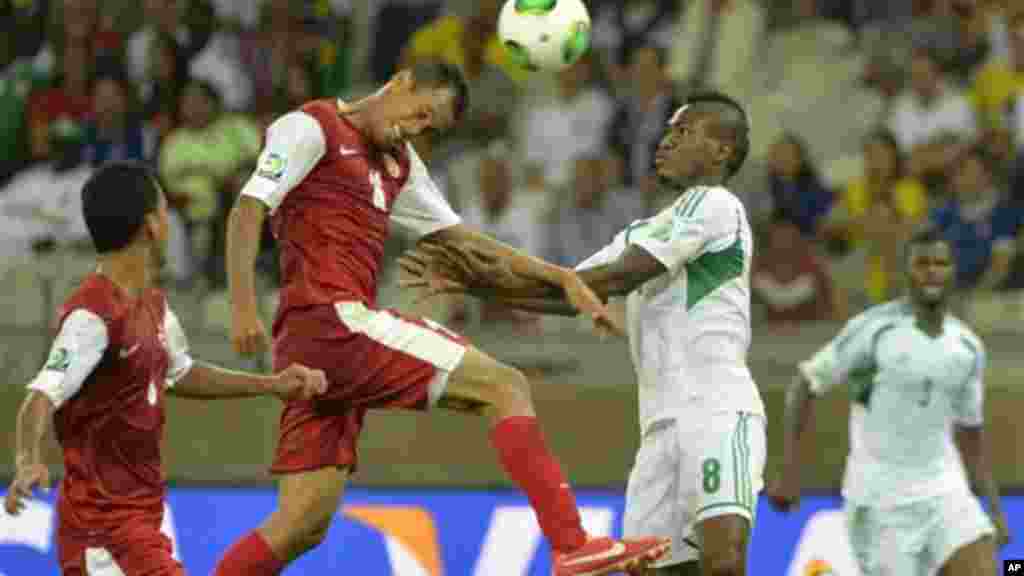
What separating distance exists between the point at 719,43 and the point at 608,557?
7.92 meters

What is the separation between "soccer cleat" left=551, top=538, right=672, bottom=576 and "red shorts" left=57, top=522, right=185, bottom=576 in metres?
1.27

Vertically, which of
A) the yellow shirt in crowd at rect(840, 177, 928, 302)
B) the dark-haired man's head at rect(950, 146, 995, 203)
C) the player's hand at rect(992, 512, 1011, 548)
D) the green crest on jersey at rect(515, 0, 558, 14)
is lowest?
the player's hand at rect(992, 512, 1011, 548)

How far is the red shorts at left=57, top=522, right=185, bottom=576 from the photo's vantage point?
25.2 feet

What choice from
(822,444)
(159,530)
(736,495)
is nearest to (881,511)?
(822,444)

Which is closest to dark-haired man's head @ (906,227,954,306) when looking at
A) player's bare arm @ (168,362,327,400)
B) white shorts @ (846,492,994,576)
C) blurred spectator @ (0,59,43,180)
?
white shorts @ (846,492,994,576)

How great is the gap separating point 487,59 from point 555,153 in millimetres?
925

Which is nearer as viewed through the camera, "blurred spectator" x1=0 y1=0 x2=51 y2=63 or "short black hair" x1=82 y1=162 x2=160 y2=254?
"short black hair" x1=82 y1=162 x2=160 y2=254

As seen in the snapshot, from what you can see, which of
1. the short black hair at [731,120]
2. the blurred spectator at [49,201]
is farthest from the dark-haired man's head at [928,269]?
the blurred spectator at [49,201]

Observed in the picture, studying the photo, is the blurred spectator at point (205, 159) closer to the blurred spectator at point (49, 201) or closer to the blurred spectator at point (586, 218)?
the blurred spectator at point (49, 201)

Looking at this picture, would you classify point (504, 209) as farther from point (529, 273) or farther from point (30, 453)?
point (30, 453)

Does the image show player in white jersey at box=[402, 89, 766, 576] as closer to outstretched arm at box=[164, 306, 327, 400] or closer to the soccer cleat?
the soccer cleat

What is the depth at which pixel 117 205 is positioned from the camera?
7.68m

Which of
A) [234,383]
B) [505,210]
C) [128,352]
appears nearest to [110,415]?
[128,352]

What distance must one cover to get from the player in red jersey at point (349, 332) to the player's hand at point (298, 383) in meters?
0.38
